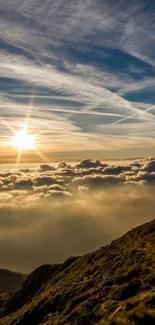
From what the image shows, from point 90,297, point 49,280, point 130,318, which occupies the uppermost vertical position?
point 49,280

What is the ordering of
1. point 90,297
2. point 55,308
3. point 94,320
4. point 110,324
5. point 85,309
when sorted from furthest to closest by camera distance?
1. point 55,308
2. point 90,297
3. point 85,309
4. point 94,320
5. point 110,324

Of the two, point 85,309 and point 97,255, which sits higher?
point 97,255

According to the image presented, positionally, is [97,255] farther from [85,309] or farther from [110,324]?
[110,324]

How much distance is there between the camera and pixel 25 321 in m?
102

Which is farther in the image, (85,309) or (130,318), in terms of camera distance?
(85,309)

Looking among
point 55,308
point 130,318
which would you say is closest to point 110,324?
point 130,318

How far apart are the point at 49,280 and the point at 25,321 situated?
158 ft

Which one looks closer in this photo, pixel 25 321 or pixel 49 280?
pixel 25 321

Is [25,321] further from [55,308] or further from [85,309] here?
[85,309]

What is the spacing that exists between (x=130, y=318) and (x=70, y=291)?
41772mm

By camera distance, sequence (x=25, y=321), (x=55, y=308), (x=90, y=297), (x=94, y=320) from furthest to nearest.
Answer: (x=25, y=321), (x=55, y=308), (x=90, y=297), (x=94, y=320)

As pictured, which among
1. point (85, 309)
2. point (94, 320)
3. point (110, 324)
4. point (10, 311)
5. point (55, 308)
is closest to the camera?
point (110, 324)

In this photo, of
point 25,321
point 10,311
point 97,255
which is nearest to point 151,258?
point 25,321

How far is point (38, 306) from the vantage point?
10688cm
